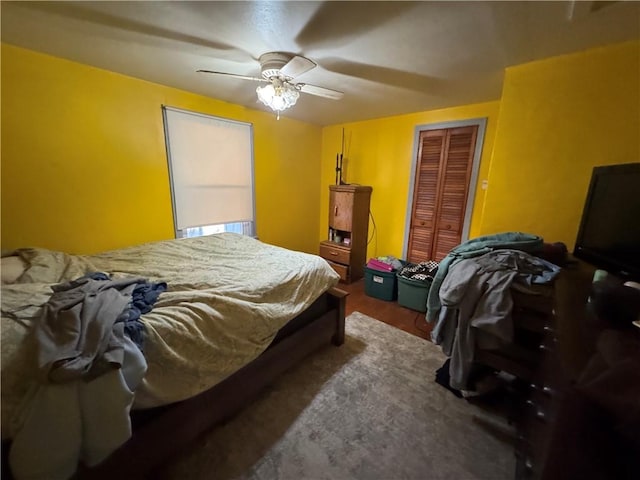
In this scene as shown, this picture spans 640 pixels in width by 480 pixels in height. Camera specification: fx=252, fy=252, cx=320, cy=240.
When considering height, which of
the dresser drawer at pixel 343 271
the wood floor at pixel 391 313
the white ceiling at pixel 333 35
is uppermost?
the white ceiling at pixel 333 35

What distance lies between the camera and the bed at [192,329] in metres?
0.95

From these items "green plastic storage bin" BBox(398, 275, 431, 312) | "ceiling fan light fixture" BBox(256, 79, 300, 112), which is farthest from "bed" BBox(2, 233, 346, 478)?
"ceiling fan light fixture" BBox(256, 79, 300, 112)

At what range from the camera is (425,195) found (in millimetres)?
3240

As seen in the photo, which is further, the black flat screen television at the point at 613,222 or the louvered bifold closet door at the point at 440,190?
the louvered bifold closet door at the point at 440,190

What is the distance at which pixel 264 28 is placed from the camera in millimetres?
1455

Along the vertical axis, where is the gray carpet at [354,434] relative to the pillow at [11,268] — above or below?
below

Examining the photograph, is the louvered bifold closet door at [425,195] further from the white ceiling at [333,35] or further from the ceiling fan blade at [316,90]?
the ceiling fan blade at [316,90]

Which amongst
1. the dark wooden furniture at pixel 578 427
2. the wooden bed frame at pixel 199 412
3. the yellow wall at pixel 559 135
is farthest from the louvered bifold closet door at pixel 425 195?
the dark wooden furniture at pixel 578 427

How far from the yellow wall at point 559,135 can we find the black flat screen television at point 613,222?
0.20 meters

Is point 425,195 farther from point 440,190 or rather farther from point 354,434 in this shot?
point 354,434

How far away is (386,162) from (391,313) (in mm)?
2028

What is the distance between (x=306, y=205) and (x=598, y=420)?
150 inches

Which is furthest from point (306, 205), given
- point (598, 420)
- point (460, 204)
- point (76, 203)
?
point (598, 420)

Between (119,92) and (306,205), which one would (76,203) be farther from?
(306,205)
